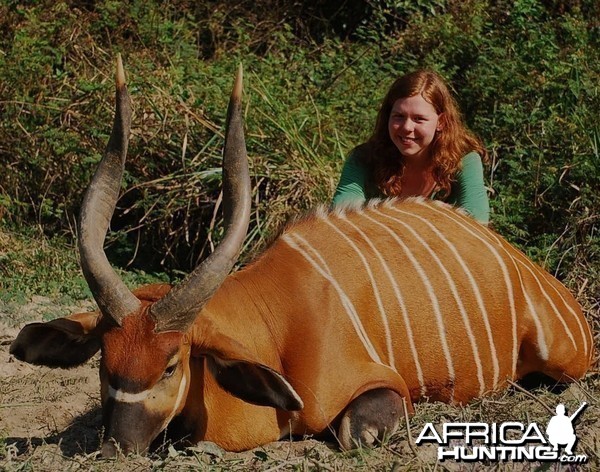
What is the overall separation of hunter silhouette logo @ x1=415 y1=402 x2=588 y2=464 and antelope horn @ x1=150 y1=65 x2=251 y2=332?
831mm

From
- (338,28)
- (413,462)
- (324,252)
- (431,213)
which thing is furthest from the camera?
(338,28)

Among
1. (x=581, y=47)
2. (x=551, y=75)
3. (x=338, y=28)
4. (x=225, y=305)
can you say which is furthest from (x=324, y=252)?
(x=338, y=28)

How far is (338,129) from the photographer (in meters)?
6.09

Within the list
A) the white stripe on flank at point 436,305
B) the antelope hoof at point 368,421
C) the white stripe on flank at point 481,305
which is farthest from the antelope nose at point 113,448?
the white stripe on flank at point 481,305

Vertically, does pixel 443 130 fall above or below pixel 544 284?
above

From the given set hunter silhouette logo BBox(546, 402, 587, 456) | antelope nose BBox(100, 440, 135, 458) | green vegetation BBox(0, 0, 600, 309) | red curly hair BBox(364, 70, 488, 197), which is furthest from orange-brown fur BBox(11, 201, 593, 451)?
green vegetation BBox(0, 0, 600, 309)

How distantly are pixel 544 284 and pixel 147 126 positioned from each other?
2.77 m

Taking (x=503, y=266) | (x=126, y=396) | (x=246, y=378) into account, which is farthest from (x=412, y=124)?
(x=126, y=396)

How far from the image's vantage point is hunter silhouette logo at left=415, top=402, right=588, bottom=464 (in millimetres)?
3068

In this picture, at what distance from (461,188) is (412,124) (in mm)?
366

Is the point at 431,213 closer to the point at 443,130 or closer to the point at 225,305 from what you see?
the point at 443,130

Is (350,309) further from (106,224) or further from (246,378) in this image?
(106,224)

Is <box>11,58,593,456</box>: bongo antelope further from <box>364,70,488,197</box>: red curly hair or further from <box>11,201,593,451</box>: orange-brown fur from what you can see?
<box>364,70,488,197</box>: red curly hair

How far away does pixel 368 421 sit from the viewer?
3219 millimetres
